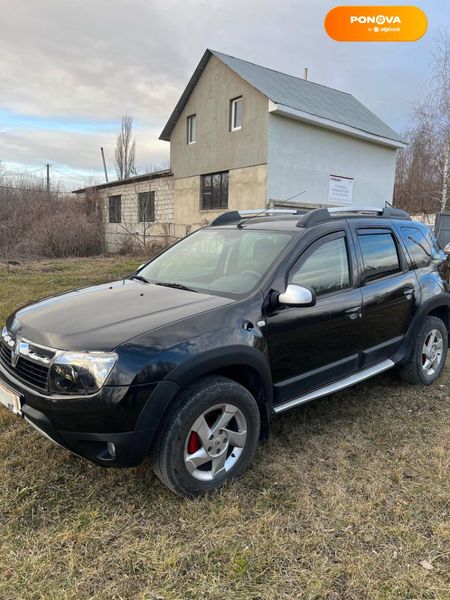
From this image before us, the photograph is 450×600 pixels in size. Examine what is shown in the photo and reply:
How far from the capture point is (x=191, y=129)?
1859cm

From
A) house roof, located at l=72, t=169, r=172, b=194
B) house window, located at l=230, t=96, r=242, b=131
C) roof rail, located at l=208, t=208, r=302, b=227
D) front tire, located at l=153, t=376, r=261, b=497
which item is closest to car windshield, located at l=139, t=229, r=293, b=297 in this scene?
roof rail, located at l=208, t=208, r=302, b=227

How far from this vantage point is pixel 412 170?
97.8ft

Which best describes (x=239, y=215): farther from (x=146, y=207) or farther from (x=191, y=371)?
(x=146, y=207)

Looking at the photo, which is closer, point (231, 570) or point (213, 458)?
point (231, 570)

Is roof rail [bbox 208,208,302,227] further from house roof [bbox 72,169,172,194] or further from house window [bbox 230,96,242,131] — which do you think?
house roof [bbox 72,169,172,194]

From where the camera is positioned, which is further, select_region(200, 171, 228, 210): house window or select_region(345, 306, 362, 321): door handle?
select_region(200, 171, 228, 210): house window

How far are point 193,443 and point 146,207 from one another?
2046cm

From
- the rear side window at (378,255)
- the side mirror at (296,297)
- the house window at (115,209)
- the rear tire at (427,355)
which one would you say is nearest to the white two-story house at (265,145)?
the house window at (115,209)

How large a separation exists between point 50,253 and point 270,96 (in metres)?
10.3

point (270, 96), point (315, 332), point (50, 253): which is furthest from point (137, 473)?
point (50, 253)

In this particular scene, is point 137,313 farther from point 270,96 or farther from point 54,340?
point 270,96

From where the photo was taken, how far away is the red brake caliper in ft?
8.29

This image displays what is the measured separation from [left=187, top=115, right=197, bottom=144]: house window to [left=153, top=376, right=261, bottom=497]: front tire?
1738 centimetres

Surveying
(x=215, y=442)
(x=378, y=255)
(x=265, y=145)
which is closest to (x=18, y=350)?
(x=215, y=442)
